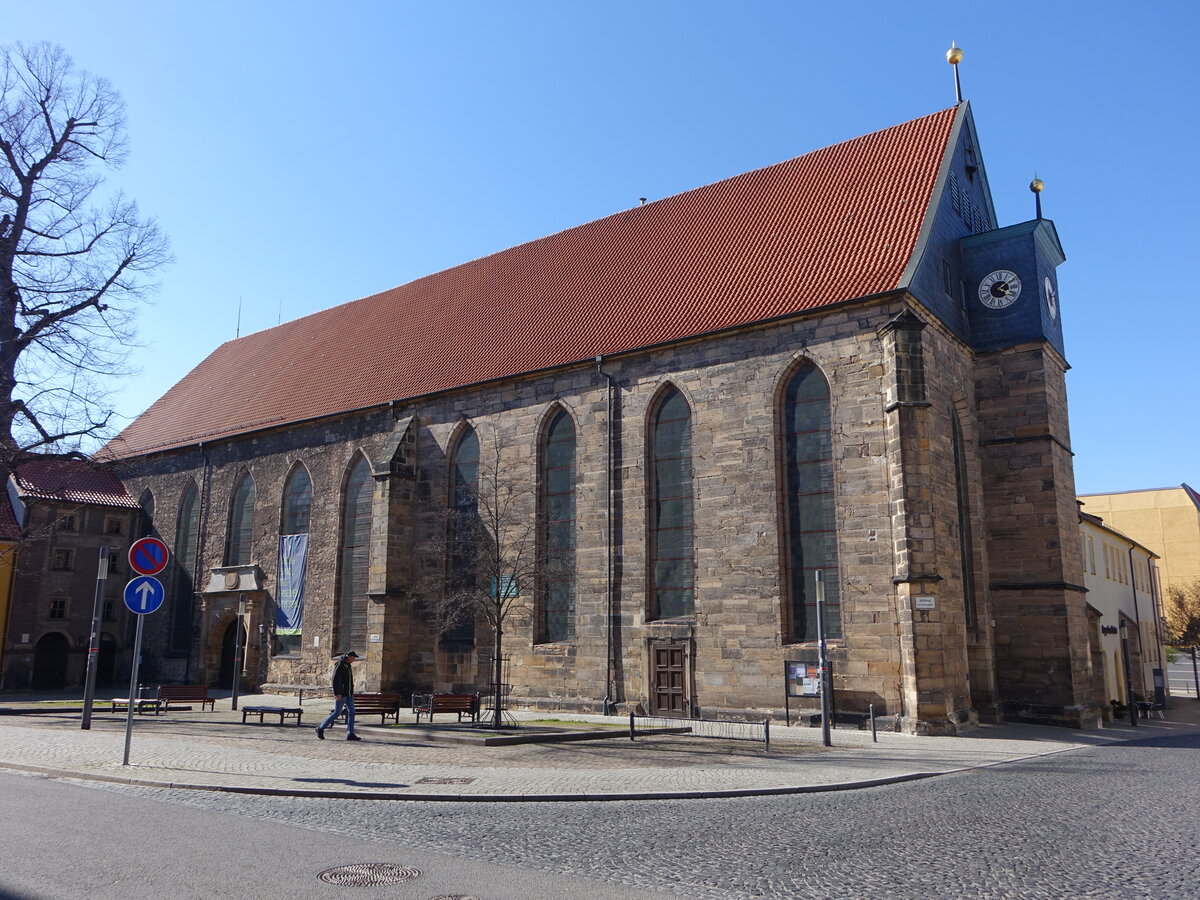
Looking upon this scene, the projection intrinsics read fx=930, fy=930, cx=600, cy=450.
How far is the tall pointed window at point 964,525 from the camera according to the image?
869 inches

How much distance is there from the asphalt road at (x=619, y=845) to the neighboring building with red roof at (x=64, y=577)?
2541 cm

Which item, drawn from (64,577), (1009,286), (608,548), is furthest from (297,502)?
(1009,286)

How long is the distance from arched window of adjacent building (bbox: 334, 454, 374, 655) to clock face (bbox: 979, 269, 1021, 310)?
735 inches

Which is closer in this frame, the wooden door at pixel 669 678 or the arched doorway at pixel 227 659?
the wooden door at pixel 669 678

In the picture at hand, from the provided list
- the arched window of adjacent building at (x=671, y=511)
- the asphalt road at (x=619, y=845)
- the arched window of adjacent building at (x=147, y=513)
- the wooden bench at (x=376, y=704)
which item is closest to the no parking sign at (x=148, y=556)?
the asphalt road at (x=619, y=845)

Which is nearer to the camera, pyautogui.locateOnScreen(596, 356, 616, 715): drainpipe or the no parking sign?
the no parking sign

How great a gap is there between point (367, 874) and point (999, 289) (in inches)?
893

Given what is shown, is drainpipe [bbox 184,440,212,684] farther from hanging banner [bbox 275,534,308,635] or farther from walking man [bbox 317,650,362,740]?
walking man [bbox 317,650,362,740]

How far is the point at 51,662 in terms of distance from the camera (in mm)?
34000

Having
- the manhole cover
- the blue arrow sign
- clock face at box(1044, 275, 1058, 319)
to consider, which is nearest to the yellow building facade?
clock face at box(1044, 275, 1058, 319)

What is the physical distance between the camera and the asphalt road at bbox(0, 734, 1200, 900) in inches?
254

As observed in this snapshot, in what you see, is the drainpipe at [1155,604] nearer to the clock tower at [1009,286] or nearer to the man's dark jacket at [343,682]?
the clock tower at [1009,286]

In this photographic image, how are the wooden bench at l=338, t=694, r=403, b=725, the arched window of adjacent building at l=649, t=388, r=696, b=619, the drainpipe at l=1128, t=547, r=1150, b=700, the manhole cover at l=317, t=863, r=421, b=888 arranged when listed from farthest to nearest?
the drainpipe at l=1128, t=547, r=1150, b=700 < the arched window of adjacent building at l=649, t=388, r=696, b=619 < the wooden bench at l=338, t=694, r=403, b=725 < the manhole cover at l=317, t=863, r=421, b=888

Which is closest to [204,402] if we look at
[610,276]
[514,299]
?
[514,299]
